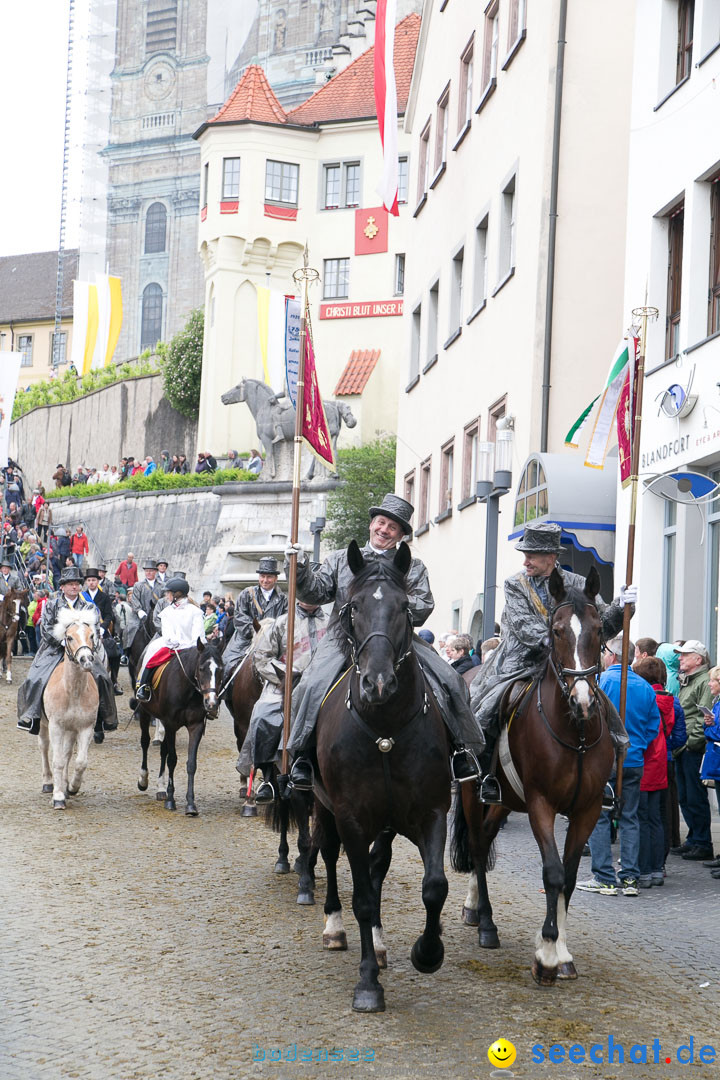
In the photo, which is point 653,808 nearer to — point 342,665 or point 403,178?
point 342,665

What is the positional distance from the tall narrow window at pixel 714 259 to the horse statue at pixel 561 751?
1141 cm

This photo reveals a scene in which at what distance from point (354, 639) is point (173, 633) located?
9797 millimetres

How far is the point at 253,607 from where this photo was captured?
16609mm

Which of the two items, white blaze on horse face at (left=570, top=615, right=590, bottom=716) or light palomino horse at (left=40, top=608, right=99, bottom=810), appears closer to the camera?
white blaze on horse face at (left=570, top=615, right=590, bottom=716)

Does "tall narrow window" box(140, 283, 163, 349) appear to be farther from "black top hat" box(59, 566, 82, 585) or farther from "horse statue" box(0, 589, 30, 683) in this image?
"black top hat" box(59, 566, 82, 585)

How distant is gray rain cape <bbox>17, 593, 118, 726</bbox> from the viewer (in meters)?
16.6

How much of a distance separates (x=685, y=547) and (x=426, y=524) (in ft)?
51.4

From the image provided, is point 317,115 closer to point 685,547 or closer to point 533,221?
point 533,221

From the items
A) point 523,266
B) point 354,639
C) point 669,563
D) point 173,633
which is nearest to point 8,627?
point 523,266

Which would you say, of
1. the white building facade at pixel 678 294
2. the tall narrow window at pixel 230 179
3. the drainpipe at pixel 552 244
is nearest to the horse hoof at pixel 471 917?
the white building facade at pixel 678 294

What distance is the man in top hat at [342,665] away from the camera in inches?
332

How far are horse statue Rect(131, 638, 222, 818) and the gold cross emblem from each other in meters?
43.8

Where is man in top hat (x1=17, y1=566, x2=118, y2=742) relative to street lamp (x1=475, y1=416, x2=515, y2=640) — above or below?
below

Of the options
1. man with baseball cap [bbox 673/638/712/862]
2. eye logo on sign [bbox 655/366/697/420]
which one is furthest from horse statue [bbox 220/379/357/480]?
man with baseball cap [bbox 673/638/712/862]
